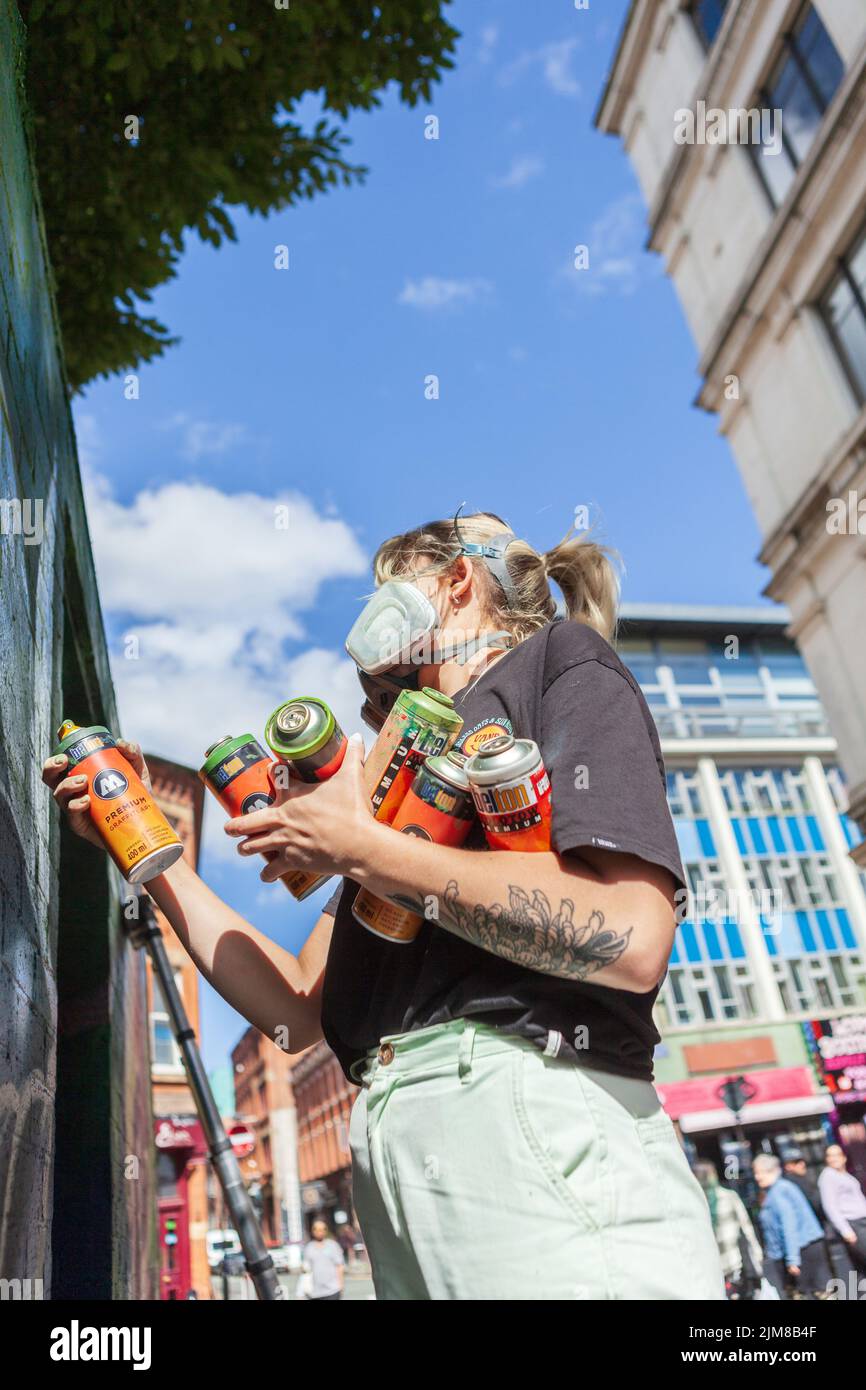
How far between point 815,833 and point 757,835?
Result: 2.36 metres

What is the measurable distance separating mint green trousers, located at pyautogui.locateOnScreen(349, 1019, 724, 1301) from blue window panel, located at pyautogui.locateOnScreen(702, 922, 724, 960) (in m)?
32.2

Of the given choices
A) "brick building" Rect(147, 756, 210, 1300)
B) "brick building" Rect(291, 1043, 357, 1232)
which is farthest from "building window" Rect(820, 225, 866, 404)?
"brick building" Rect(291, 1043, 357, 1232)

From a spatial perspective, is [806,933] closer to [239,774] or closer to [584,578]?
[584,578]

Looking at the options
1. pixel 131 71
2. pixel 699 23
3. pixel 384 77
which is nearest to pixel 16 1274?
pixel 131 71

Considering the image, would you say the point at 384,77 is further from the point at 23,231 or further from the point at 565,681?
the point at 565,681

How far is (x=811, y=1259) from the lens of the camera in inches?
342

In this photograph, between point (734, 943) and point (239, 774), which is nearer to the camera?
point (239, 774)

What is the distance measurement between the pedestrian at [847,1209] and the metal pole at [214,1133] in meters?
5.34

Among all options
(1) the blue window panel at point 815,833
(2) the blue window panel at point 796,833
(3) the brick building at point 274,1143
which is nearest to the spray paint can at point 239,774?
(2) the blue window panel at point 796,833

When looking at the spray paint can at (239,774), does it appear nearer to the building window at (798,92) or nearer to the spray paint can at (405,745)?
the spray paint can at (405,745)

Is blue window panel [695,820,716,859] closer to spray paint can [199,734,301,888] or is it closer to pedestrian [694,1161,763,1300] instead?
pedestrian [694,1161,763,1300]

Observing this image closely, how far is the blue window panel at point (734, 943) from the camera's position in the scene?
105ft

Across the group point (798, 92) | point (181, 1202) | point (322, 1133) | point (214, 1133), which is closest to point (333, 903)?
point (214, 1133)

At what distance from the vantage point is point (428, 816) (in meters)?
1.62
